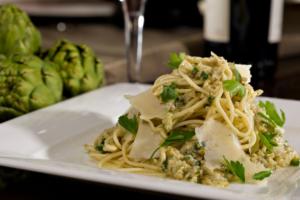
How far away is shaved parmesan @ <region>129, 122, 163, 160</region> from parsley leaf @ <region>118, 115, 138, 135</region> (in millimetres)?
32

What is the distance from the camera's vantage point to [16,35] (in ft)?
5.27

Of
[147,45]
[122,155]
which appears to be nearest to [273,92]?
[147,45]

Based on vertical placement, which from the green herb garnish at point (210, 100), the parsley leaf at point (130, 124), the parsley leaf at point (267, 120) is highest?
the green herb garnish at point (210, 100)

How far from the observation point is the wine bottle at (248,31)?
6.28 feet

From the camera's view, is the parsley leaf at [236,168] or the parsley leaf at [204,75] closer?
the parsley leaf at [236,168]

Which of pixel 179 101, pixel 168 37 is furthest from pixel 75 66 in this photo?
pixel 168 37

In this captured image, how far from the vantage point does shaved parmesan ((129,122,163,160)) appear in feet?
3.82

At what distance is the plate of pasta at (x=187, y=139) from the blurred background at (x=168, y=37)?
0.10 meters

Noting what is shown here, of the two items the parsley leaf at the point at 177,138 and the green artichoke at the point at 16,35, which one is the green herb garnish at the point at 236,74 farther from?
the green artichoke at the point at 16,35

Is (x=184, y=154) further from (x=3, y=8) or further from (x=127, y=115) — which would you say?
(x=3, y=8)

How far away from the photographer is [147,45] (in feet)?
7.39

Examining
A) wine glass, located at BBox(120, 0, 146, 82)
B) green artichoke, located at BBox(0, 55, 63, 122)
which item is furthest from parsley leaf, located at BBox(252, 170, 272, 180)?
wine glass, located at BBox(120, 0, 146, 82)

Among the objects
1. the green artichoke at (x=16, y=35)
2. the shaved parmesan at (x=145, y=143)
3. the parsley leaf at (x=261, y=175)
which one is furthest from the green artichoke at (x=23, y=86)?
the parsley leaf at (x=261, y=175)

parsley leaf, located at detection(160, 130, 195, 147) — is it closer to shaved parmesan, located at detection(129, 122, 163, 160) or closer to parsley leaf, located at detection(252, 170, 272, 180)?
shaved parmesan, located at detection(129, 122, 163, 160)
